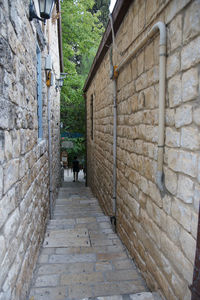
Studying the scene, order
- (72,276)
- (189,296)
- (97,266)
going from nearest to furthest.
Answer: (189,296) < (72,276) < (97,266)

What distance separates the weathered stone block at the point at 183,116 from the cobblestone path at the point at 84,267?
158 centimetres

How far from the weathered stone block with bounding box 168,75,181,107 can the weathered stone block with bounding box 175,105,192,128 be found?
0.08 metres

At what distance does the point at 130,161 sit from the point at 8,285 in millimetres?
1989

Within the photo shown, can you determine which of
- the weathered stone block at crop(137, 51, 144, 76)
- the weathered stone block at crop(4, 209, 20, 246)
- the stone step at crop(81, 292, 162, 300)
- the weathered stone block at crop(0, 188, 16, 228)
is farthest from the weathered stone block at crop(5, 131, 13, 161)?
the weathered stone block at crop(137, 51, 144, 76)

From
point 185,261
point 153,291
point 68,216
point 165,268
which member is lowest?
point 68,216

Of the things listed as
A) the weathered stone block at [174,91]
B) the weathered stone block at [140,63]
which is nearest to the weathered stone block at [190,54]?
the weathered stone block at [174,91]

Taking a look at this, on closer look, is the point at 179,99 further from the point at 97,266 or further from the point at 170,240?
the point at 97,266

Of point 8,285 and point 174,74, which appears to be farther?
point 174,74

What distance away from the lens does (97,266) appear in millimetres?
2918

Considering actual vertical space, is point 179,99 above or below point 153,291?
above

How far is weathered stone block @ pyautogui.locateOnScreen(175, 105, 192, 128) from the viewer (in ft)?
5.19

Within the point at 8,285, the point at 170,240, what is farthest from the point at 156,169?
the point at 8,285

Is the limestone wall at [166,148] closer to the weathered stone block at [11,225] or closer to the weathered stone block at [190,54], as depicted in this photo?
the weathered stone block at [190,54]

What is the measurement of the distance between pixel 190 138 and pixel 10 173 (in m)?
1.34
